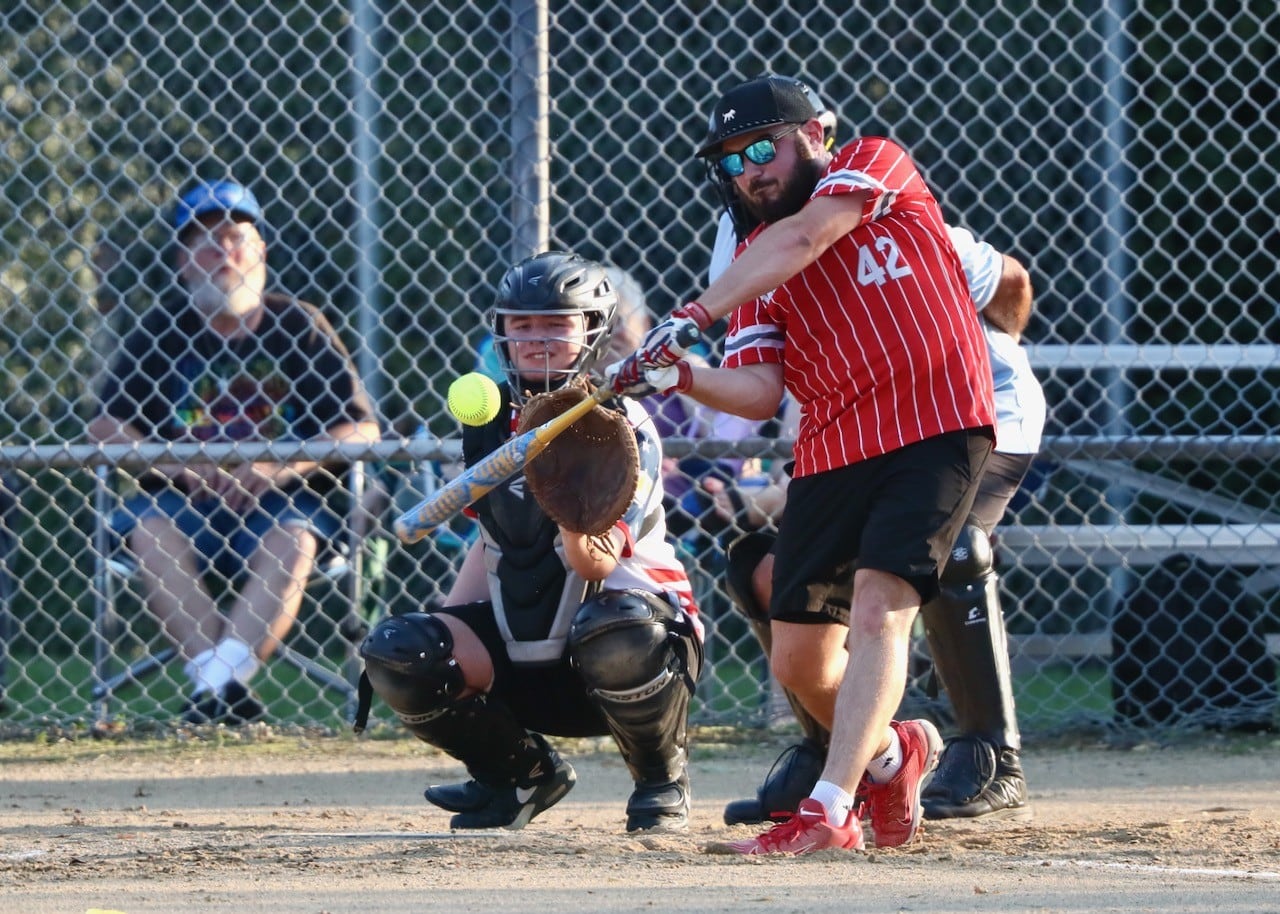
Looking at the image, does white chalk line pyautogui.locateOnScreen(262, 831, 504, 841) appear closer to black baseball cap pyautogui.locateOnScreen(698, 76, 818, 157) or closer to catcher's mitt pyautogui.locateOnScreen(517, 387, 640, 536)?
catcher's mitt pyautogui.locateOnScreen(517, 387, 640, 536)

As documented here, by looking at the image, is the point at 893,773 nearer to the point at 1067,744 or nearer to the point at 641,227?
the point at 1067,744

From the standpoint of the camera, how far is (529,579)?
3.67 meters

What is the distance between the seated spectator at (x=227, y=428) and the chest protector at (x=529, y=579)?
158 centimetres

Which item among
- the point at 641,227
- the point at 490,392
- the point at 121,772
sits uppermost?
the point at 641,227

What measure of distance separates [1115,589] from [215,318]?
300 centimetres

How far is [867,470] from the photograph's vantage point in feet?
10.6

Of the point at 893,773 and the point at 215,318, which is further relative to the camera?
the point at 215,318

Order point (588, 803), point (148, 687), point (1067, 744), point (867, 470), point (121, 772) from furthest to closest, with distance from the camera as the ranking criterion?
point (148, 687), point (1067, 744), point (121, 772), point (588, 803), point (867, 470)

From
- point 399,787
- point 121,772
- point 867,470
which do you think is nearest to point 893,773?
point 867,470

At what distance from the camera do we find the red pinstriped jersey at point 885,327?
3.20m

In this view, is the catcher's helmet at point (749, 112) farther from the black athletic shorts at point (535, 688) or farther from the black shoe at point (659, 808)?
the black shoe at point (659, 808)

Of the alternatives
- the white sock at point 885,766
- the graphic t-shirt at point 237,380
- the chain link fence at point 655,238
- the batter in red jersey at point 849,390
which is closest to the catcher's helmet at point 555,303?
the batter in red jersey at point 849,390

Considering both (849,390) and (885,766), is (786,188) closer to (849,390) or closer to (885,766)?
(849,390)

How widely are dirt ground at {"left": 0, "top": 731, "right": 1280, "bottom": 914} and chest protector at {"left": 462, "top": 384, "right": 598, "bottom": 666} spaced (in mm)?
394
